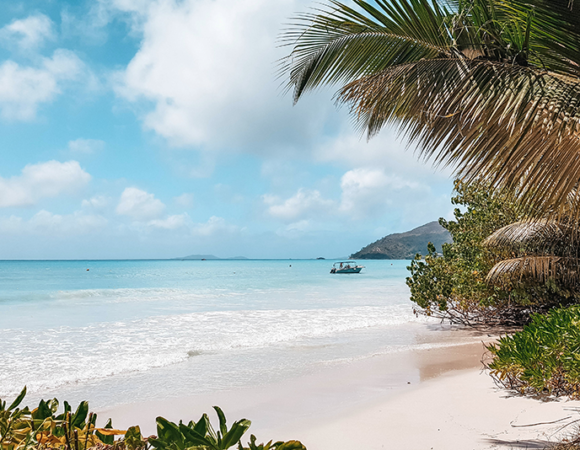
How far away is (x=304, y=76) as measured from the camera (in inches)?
169

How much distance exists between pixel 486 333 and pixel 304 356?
18.6 ft

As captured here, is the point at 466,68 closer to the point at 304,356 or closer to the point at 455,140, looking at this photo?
the point at 455,140

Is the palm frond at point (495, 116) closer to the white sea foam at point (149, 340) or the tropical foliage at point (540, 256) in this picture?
the tropical foliage at point (540, 256)

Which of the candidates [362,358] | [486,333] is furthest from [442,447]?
[486,333]

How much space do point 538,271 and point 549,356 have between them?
5622mm

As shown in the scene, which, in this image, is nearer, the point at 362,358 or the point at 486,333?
the point at 362,358

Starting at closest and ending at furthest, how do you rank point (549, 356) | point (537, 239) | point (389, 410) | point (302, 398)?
point (549, 356), point (389, 410), point (302, 398), point (537, 239)

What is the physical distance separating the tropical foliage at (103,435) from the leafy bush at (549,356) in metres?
3.67

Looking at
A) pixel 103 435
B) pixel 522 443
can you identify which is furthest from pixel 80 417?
pixel 522 443

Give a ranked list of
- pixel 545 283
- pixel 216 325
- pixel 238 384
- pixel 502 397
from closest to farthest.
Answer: pixel 502 397 → pixel 238 384 → pixel 545 283 → pixel 216 325

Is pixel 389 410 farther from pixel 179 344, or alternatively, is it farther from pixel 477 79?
pixel 179 344

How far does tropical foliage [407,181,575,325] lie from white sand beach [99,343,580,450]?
259cm

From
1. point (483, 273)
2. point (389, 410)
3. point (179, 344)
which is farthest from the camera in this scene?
point (179, 344)

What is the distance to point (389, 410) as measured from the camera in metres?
5.57
